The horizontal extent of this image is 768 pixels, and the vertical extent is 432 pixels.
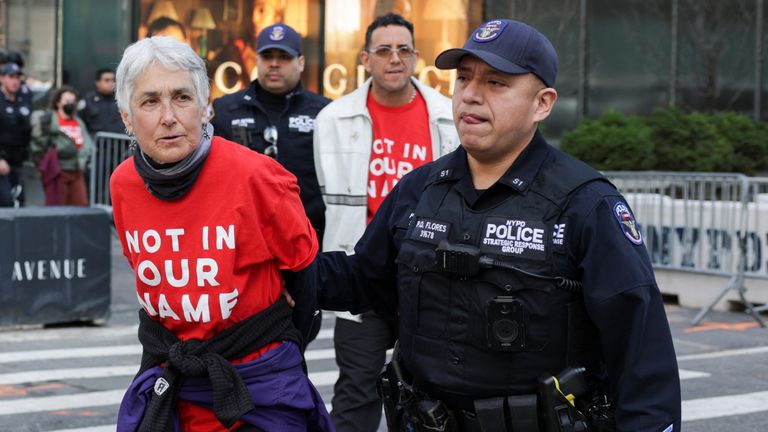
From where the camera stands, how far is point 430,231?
3.57 metres

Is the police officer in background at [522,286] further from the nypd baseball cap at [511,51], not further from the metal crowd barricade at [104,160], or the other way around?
the metal crowd barricade at [104,160]

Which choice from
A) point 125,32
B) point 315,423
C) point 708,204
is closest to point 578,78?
point 125,32

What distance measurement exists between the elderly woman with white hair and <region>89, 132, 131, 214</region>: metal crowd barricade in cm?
1162

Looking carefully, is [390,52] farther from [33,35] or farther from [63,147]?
[33,35]

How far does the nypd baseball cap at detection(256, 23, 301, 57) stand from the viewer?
22.5 feet

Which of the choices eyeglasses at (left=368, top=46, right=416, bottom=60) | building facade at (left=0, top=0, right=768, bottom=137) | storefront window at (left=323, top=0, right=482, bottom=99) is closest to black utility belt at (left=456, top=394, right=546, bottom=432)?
eyeglasses at (left=368, top=46, right=416, bottom=60)

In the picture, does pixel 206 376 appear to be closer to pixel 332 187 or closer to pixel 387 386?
pixel 387 386

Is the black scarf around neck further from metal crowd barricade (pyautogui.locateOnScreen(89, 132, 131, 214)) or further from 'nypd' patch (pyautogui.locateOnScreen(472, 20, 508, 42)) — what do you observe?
metal crowd barricade (pyautogui.locateOnScreen(89, 132, 131, 214))

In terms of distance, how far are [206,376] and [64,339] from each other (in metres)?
7.04

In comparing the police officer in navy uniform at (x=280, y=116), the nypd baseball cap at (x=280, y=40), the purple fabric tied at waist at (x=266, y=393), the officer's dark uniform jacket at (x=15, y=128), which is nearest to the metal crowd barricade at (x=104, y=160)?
the officer's dark uniform jacket at (x=15, y=128)

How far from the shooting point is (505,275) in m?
3.39

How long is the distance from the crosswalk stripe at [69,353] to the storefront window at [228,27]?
33.7 ft

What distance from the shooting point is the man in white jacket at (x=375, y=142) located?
242 inches

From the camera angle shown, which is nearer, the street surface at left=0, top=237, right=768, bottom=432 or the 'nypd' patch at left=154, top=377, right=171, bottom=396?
the 'nypd' patch at left=154, top=377, right=171, bottom=396
